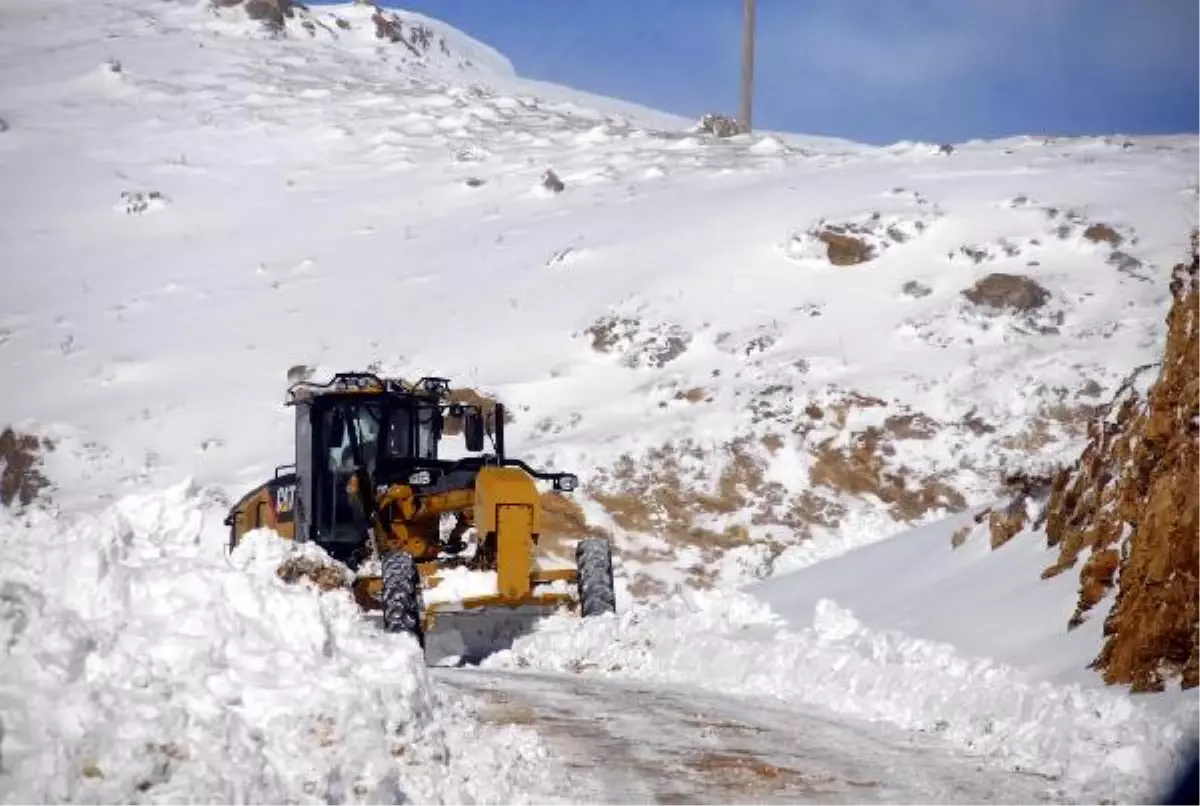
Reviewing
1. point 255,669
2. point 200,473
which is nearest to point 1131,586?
point 255,669

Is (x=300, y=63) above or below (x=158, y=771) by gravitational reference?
above

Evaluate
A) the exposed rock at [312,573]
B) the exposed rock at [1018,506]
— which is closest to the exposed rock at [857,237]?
the exposed rock at [1018,506]

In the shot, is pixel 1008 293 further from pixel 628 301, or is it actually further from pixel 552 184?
pixel 552 184

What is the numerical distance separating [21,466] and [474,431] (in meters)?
18.0

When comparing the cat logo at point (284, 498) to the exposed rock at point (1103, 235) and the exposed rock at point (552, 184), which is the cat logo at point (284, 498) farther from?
the exposed rock at point (552, 184)

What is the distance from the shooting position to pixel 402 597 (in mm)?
15422

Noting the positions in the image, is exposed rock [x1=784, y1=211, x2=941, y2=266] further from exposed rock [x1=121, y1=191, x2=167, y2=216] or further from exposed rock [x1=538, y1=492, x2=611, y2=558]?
exposed rock [x1=121, y1=191, x2=167, y2=216]

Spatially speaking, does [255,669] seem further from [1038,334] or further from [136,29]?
[136,29]

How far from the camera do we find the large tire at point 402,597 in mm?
15281

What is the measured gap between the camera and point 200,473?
30453mm

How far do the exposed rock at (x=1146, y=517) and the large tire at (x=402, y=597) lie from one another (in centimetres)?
623

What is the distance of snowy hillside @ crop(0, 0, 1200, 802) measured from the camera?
7.62 metres

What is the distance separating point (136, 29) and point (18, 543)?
2699 inches

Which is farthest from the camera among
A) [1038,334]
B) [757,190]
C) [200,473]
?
[757,190]
